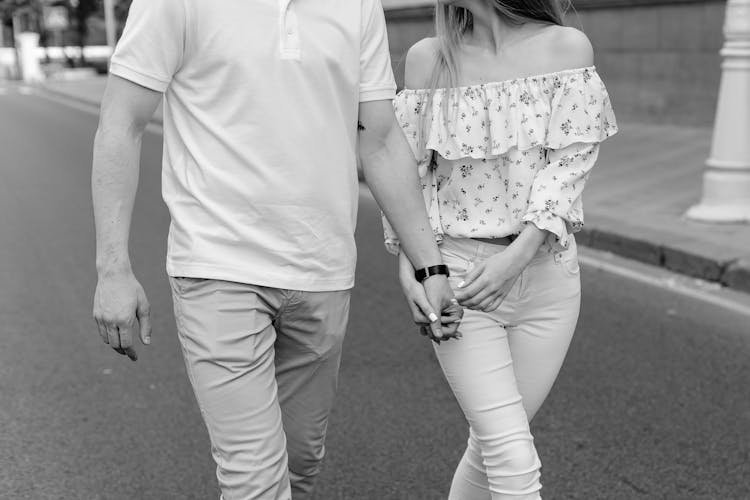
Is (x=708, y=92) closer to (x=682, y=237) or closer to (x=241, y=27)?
(x=682, y=237)

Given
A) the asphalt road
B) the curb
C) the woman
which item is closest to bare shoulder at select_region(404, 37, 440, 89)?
the woman

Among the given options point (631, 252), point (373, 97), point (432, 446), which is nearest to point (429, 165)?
point (373, 97)

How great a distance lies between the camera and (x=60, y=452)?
402 cm

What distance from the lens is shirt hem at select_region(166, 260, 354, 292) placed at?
228cm

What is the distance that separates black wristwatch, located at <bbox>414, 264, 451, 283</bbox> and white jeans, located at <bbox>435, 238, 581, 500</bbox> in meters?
0.05

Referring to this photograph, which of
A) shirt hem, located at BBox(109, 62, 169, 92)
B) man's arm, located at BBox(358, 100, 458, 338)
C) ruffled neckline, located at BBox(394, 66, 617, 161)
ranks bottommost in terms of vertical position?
man's arm, located at BBox(358, 100, 458, 338)

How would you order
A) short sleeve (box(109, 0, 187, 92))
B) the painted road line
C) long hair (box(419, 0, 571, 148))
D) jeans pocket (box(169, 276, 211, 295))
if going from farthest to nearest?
the painted road line
long hair (box(419, 0, 571, 148))
jeans pocket (box(169, 276, 211, 295))
short sleeve (box(109, 0, 187, 92))

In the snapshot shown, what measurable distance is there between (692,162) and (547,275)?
850cm

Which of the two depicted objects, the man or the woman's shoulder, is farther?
the woman's shoulder

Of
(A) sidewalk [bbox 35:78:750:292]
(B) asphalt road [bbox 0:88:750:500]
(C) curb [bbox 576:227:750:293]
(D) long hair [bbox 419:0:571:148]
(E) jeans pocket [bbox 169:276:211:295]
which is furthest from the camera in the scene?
(A) sidewalk [bbox 35:78:750:292]

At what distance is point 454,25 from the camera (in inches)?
101

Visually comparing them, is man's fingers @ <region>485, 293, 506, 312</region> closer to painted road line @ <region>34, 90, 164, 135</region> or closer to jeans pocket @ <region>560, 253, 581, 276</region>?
jeans pocket @ <region>560, 253, 581, 276</region>

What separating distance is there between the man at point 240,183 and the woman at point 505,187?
0.15 metres

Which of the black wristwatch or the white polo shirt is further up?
→ the white polo shirt
